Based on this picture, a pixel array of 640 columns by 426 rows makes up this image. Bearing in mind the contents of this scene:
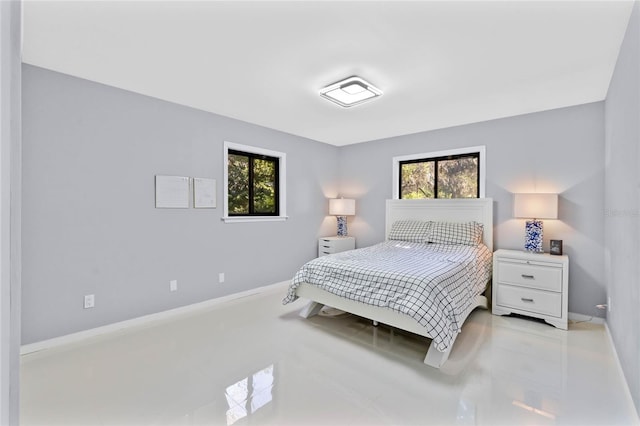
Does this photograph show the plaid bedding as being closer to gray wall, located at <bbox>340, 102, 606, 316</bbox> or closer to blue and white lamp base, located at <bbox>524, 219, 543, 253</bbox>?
blue and white lamp base, located at <bbox>524, 219, 543, 253</bbox>

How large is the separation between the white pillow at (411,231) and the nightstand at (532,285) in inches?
35.5

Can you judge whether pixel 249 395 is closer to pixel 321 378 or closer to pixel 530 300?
pixel 321 378

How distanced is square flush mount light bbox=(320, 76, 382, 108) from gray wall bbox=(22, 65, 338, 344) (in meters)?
1.49

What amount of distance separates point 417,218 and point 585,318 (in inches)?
81.9

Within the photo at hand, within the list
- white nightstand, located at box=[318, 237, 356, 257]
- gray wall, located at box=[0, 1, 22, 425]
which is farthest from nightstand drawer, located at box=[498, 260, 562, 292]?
gray wall, located at box=[0, 1, 22, 425]

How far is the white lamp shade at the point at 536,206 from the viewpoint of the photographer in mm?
3139

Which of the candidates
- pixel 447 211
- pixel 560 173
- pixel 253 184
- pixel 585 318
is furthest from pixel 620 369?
pixel 253 184

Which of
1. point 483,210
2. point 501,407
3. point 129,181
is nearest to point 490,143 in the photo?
point 483,210

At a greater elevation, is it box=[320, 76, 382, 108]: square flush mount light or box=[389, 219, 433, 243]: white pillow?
box=[320, 76, 382, 108]: square flush mount light

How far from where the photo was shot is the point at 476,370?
85.7 inches

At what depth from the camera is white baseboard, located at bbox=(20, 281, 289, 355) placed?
246cm

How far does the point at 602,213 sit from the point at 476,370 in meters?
2.26

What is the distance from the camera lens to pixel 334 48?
2.14 metres

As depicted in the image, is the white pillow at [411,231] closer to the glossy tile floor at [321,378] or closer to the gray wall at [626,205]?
the glossy tile floor at [321,378]
